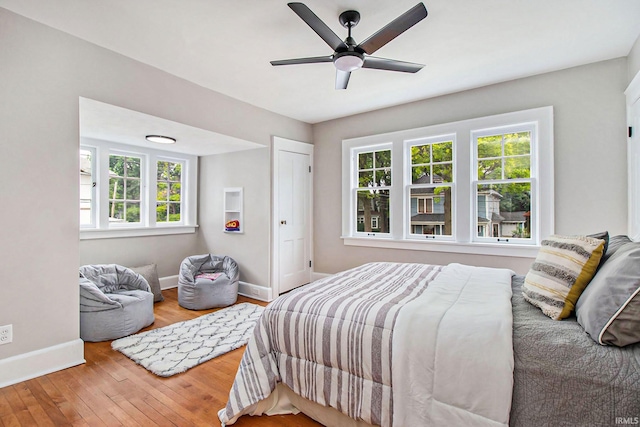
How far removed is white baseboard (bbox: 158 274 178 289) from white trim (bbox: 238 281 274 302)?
1134 mm

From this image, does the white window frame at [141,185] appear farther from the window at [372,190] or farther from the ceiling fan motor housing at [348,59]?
the ceiling fan motor housing at [348,59]

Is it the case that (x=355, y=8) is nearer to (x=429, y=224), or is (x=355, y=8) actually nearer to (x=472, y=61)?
(x=472, y=61)

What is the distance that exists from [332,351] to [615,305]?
117cm

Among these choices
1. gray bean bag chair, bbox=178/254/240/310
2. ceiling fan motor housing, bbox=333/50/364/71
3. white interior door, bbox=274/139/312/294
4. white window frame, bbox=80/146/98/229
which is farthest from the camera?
white interior door, bbox=274/139/312/294

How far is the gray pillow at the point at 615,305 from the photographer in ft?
3.62

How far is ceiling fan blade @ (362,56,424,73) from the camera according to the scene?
2266 mm

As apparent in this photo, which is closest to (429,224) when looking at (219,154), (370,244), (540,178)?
(370,244)

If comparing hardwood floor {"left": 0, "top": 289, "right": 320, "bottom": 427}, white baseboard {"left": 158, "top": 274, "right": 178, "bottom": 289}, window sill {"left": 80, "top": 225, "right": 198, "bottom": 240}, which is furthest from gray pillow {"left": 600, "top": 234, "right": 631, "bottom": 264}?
white baseboard {"left": 158, "top": 274, "right": 178, "bottom": 289}

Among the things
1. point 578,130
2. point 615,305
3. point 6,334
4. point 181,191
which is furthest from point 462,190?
point 6,334

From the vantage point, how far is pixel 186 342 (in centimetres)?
281

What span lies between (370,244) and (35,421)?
3.52 m

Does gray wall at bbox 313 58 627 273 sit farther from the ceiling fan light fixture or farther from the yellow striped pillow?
the ceiling fan light fixture

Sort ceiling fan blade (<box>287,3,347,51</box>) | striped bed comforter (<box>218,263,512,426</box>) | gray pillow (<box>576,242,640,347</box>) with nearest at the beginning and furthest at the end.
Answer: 1. gray pillow (<box>576,242,640,347</box>)
2. striped bed comforter (<box>218,263,512,426</box>)
3. ceiling fan blade (<box>287,3,347,51</box>)

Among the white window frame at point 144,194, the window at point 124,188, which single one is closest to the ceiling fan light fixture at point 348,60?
the white window frame at point 144,194
